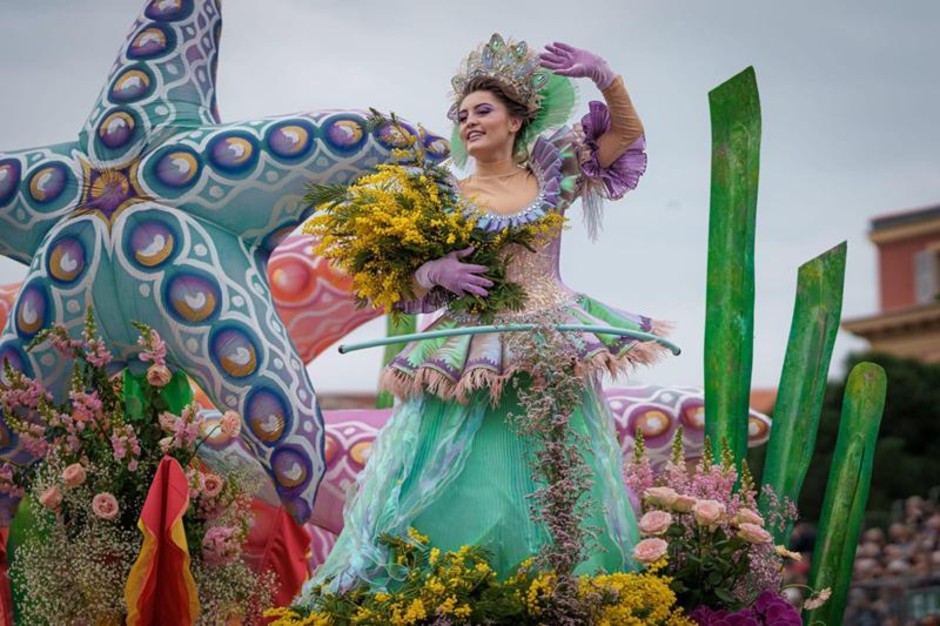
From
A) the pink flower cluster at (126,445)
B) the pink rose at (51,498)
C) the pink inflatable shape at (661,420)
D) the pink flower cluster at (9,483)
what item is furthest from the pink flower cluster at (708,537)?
the pink flower cluster at (9,483)

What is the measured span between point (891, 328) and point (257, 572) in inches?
1332

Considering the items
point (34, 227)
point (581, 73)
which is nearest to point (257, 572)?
point (34, 227)

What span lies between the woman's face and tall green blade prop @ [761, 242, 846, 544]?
1.39 meters

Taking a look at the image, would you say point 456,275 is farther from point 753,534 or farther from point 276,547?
point 276,547

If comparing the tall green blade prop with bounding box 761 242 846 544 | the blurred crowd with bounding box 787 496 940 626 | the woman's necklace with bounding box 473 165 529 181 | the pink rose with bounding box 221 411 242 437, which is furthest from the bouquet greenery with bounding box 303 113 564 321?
the blurred crowd with bounding box 787 496 940 626

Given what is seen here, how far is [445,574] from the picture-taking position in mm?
4582

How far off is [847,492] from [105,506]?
8.47 feet

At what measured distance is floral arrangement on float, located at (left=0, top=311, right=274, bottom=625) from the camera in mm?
5312

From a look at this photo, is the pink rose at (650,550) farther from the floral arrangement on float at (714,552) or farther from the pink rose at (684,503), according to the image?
the pink rose at (684,503)

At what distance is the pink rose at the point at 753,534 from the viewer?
16.3ft

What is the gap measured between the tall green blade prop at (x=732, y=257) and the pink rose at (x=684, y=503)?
3.25ft

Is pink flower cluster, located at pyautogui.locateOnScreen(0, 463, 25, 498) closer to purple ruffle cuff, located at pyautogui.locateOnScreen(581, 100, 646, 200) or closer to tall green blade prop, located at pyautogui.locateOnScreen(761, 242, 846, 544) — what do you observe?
purple ruffle cuff, located at pyautogui.locateOnScreen(581, 100, 646, 200)

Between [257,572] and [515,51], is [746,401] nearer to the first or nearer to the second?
[515,51]

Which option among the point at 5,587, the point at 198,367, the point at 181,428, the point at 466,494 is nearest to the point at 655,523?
the point at 466,494
